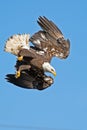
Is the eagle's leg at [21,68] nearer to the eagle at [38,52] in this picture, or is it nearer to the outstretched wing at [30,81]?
the eagle at [38,52]

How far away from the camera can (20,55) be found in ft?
43.3

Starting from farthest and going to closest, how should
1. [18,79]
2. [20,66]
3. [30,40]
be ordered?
1. [30,40]
2. [18,79]
3. [20,66]

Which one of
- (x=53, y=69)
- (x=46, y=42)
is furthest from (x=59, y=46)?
(x=53, y=69)

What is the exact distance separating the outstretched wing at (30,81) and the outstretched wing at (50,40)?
1.44 m

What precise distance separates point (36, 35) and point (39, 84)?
223cm

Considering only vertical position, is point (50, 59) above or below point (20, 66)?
above

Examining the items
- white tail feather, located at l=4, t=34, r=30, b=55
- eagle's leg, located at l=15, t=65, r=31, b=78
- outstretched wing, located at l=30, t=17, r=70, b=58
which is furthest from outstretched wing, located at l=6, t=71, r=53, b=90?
outstretched wing, located at l=30, t=17, r=70, b=58

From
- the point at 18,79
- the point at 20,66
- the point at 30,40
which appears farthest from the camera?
the point at 30,40

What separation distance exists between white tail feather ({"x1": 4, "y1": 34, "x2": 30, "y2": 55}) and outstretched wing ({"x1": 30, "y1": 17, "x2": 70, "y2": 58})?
0.26 metres

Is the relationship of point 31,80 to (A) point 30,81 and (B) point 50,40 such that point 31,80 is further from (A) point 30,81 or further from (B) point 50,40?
(B) point 50,40

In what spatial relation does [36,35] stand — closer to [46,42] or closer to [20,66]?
[46,42]

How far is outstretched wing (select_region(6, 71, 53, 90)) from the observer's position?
1298 cm

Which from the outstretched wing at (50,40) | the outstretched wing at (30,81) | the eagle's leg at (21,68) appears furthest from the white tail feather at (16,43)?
the eagle's leg at (21,68)

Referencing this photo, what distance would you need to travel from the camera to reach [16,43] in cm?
1434
